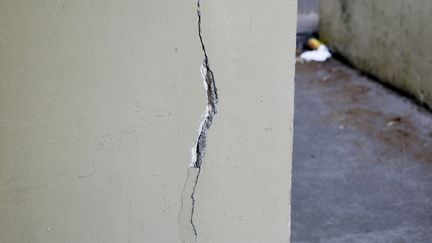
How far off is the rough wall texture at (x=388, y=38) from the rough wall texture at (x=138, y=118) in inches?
146

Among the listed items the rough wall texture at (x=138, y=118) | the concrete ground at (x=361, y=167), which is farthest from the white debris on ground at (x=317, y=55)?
the rough wall texture at (x=138, y=118)

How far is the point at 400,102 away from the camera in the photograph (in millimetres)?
5602

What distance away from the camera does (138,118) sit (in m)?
1.82

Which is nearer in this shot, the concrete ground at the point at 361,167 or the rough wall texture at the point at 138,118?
the rough wall texture at the point at 138,118

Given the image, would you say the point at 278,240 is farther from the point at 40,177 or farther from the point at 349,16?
the point at 349,16

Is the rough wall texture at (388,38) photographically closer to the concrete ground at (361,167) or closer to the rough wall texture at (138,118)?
the concrete ground at (361,167)

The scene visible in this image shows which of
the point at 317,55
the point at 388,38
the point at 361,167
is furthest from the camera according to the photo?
the point at 317,55

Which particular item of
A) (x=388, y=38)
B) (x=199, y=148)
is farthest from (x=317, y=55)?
(x=199, y=148)

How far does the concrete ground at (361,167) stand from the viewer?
3.20m

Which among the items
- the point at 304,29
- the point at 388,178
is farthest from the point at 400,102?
the point at 304,29

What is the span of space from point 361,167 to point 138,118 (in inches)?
103

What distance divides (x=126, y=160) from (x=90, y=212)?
194 mm

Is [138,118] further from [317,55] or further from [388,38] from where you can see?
[317,55]

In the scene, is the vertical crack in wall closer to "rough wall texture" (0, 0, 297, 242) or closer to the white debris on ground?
"rough wall texture" (0, 0, 297, 242)
